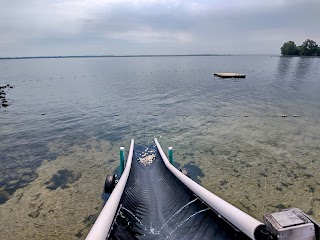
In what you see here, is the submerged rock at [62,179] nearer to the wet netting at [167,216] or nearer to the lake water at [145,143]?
the lake water at [145,143]

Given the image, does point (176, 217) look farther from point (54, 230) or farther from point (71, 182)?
point (71, 182)

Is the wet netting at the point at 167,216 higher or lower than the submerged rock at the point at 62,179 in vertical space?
higher

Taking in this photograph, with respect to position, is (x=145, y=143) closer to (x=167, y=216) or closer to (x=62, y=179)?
(x=62, y=179)

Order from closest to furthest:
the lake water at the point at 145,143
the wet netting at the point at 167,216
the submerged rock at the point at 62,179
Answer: the wet netting at the point at 167,216 → the lake water at the point at 145,143 → the submerged rock at the point at 62,179

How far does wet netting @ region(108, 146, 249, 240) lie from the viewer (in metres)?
6.22

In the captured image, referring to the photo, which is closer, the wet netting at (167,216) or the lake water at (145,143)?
the wet netting at (167,216)

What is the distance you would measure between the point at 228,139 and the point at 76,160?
48.4 ft

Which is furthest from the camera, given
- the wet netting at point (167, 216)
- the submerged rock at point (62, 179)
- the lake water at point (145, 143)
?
the submerged rock at point (62, 179)

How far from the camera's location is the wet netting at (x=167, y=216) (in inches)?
245

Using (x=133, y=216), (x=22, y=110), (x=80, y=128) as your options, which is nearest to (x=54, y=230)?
(x=133, y=216)

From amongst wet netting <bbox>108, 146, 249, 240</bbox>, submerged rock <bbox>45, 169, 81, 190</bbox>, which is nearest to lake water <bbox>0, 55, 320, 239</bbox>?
submerged rock <bbox>45, 169, 81, 190</bbox>

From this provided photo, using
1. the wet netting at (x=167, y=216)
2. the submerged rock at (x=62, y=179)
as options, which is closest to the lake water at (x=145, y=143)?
the submerged rock at (x=62, y=179)

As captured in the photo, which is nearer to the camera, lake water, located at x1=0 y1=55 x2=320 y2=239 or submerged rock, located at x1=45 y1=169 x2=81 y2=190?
lake water, located at x1=0 y1=55 x2=320 y2=239

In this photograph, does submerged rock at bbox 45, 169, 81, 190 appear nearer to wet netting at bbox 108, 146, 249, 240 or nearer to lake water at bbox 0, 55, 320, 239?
lake water at bbox 0, 55, 320, 239
